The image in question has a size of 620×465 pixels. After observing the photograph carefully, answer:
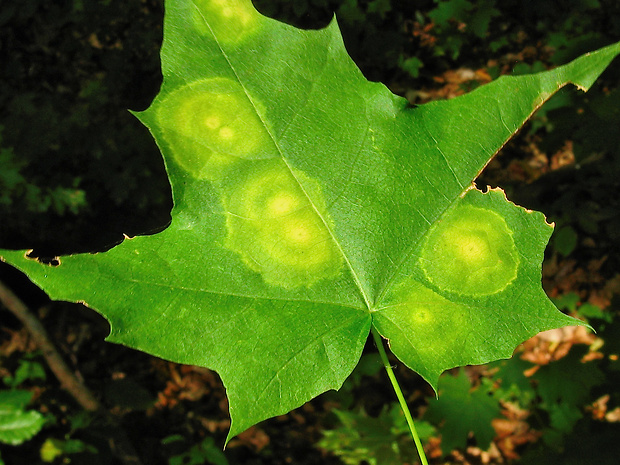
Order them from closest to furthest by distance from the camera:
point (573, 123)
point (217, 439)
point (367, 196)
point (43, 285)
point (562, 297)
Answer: point (43, 285) < point (367, 196) < point (573, 123) < point (217, 439) < point (562, 297)

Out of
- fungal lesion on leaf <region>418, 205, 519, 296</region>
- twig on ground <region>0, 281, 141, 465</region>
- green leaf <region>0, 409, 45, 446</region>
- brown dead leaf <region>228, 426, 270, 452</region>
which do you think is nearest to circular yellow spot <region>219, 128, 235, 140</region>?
fungal lesion on leaf <region>418, 205, 519, 296</region>

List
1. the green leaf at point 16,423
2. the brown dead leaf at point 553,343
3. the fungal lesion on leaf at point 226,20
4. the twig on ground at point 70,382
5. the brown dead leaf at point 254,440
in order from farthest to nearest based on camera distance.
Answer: the brown dead leaf at point 553,343
the brown dead leaf at point 254,440
the twig on ground at point 70,382
the green leaf at point 16,423
the fungal lesion on leaf at point 226,20

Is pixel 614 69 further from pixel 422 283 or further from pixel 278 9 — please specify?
pixel 422 283

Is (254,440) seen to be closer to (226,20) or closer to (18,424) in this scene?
(18,424)

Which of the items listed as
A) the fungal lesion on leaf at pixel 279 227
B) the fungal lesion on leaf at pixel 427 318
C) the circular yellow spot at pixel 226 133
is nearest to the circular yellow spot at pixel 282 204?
the fungal lesion on leaf at pixel 279 227

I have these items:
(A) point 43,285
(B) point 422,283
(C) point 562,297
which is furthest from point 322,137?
(C) point 562,297

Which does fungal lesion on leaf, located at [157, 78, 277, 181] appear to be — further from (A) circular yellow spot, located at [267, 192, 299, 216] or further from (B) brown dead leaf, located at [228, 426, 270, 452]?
(B) brown dead leaf, located at [228, 426, 270, 452]

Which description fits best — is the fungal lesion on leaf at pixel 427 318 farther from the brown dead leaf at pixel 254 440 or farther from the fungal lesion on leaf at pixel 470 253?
the brown dead leaf at pixel 254 440
